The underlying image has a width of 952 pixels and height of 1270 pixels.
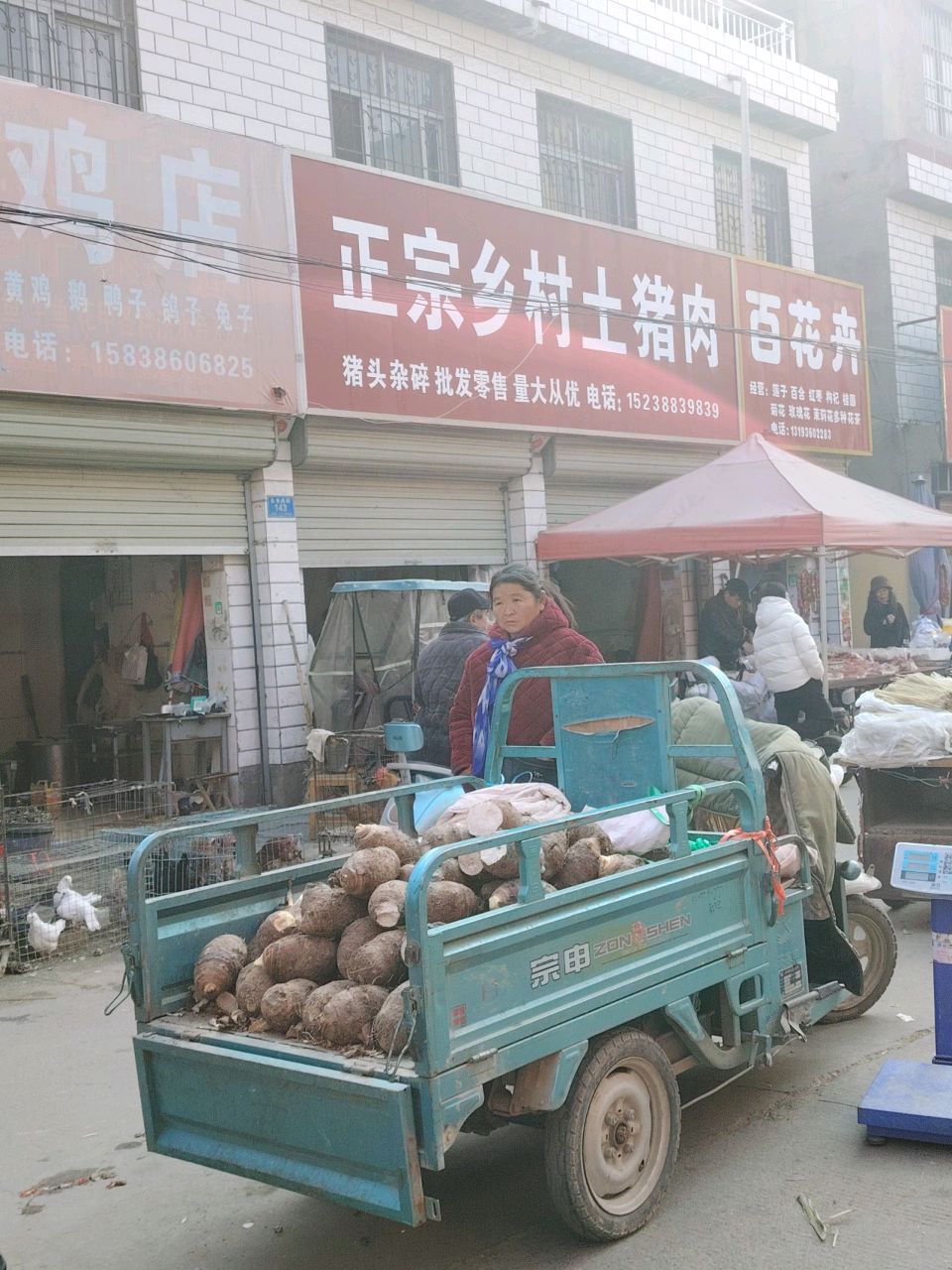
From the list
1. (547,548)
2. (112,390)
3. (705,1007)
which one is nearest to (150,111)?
(112,390)

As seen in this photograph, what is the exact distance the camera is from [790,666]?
33.6ft

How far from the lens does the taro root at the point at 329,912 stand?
3.62m

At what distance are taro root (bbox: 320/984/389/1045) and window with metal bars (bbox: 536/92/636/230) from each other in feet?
38.2

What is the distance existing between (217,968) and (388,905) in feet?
1.88

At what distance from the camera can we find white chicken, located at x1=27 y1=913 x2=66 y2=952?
6.91 metres

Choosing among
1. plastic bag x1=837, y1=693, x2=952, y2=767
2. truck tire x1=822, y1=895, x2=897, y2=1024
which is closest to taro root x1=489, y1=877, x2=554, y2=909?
truck tire x1=822, y1=895, x2=897, y2=1024

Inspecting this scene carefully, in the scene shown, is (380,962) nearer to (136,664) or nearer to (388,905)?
(388,905)

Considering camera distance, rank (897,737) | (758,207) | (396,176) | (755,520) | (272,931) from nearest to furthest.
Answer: (272,931), (897,737), (755,520), (396,176), (758,207)

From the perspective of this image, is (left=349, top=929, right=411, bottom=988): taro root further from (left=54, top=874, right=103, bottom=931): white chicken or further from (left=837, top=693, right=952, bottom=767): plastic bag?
(left=54, top=874, right=103, bottom=931): white chicken

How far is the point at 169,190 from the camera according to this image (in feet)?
30.9

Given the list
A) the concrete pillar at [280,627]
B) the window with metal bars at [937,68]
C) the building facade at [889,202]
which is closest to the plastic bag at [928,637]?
the building facade at [889,202]

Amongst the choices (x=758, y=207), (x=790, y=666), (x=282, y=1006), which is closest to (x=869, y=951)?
(x=282, y=1006)

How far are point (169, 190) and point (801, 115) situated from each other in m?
10.6

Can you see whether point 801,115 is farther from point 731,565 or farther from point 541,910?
point 541,910
